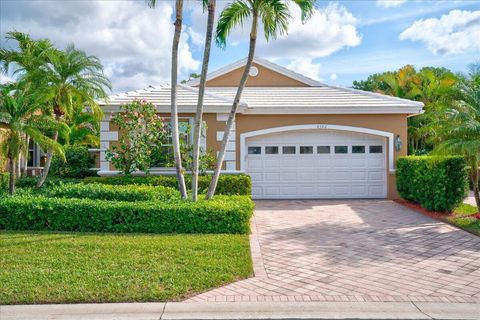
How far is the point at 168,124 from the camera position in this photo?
46.8 feet

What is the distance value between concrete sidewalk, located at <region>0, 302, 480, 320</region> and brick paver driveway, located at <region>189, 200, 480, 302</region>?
199 millimetres

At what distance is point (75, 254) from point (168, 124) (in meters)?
7.58

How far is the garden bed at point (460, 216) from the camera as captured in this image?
10.1 metres

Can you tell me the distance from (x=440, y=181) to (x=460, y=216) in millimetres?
1022

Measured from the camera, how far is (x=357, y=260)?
7.37 metres

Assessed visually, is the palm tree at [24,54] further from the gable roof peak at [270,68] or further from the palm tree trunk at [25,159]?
the gable roof peak at [270,68]

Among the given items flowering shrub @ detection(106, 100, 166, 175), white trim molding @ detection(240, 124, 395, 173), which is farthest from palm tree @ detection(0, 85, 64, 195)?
white trim molding @ detection(240, 124, 395, 173)

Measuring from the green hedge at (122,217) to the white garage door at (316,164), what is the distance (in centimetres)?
599

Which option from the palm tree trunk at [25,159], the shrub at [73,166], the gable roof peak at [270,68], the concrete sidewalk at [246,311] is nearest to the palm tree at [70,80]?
the palm tree trunk at [25,159]

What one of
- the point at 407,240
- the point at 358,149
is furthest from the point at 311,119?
the point at 407,240

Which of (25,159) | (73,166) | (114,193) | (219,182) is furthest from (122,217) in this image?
(73,166)

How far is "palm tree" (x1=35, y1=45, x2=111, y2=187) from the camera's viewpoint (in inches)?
499

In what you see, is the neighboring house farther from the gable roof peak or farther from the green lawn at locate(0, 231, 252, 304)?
the green lawn at locate(0, 231, 252, 304)

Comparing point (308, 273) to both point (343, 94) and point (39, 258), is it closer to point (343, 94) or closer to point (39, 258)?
point (39, 258)
